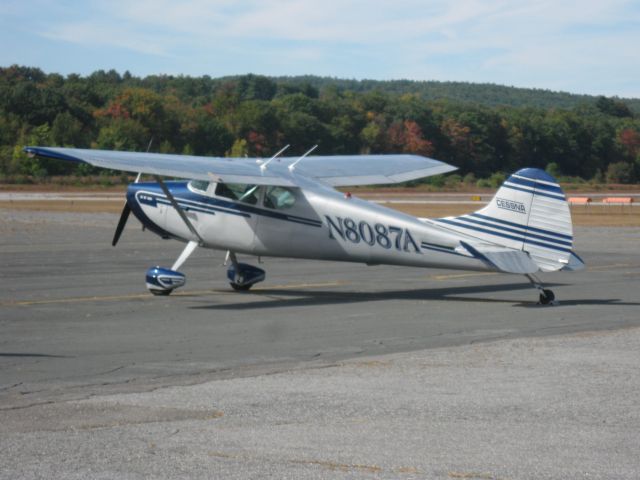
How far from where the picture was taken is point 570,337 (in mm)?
12133

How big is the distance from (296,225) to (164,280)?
7.30 feet

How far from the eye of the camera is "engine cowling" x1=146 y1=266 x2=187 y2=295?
52.4 ft

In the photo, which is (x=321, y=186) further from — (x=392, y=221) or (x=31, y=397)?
(x=31, y=397)

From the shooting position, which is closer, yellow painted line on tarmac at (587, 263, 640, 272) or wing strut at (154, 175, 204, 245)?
wing strut at (154, 175, 204, 245)

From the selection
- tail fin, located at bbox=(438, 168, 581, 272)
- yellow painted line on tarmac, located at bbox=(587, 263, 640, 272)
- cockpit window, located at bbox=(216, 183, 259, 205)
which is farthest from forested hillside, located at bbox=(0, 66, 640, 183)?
tail fin, located at bbox=(438, 168, 581, 272)

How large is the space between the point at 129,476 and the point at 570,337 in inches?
287

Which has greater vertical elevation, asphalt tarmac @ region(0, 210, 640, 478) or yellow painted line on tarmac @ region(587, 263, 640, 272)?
asphalt tarmac @ region(0, 210, 640, 478)

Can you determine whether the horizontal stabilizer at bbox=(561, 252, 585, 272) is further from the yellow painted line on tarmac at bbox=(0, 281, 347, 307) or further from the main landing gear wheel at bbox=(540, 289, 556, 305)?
the yellow painted line on tarmac at bbox=(0, 281, 347, 307)

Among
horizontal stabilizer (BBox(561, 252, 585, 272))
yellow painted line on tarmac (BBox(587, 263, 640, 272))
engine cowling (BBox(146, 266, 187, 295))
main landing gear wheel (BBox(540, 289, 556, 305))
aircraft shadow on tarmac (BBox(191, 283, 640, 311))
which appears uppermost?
horizontal stabilizer (BBox(561, 252, 585, 272))

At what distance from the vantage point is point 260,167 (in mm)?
16922

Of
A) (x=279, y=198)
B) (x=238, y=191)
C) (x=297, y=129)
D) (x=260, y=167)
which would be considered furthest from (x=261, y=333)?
(x=297, y=129)

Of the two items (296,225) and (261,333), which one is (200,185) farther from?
(261,333)

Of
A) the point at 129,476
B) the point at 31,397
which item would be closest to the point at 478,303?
the point at 31,397

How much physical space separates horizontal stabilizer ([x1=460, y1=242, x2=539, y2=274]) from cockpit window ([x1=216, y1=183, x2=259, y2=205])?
12.0 feet
